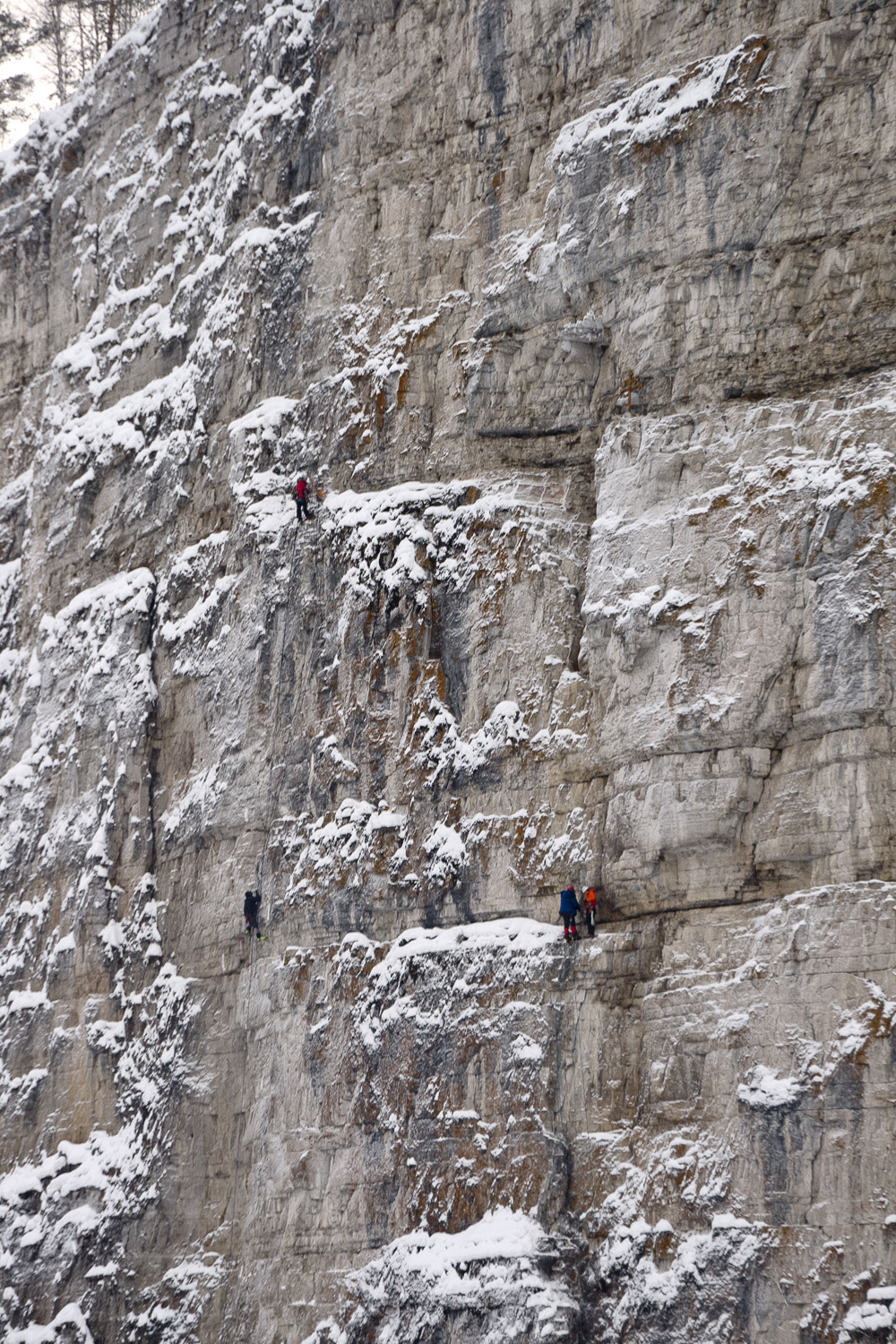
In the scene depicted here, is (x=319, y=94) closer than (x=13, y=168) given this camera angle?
Yes

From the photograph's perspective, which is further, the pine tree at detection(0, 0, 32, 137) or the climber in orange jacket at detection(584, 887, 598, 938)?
the pine tree at detection(0, 0, 32, 137)

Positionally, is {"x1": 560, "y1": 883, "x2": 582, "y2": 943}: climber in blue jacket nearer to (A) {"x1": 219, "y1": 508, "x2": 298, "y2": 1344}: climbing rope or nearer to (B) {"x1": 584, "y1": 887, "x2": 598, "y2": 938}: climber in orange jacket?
(B) {"x1": 584, "y1": 887, "x2": 598, "y2": 938}: climber in orange jacket

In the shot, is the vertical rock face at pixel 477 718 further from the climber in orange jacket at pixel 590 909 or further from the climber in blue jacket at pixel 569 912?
the climber in blue jacket at pixel 569 912

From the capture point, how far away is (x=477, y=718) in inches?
1110

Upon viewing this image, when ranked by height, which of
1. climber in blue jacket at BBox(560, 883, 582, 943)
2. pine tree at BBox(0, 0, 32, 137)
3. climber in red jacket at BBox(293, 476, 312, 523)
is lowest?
climber in blue jacket at BBox(560, 883, 582, 943)

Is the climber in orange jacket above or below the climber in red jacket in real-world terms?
below

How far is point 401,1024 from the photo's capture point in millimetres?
27125

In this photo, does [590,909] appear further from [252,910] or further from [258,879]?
[258,879]

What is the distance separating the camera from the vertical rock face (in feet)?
78.5

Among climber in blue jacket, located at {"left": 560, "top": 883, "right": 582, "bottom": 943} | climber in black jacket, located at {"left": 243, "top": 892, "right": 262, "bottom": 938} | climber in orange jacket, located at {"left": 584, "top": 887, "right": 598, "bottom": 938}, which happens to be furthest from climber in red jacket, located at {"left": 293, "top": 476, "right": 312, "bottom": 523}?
climber in orange jacket, located at {"left": 584, "top": 887, "right": 598, "bottom": 938}

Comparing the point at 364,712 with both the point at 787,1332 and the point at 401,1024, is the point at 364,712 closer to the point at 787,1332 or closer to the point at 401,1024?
the point at 401,1024

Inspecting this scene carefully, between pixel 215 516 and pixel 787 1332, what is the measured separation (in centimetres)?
1719

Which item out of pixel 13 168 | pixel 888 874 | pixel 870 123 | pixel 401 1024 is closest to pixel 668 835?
pixel 888 874

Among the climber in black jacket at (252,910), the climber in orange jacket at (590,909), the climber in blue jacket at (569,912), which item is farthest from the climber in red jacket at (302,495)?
the climber in orange jacket at (590,909)
